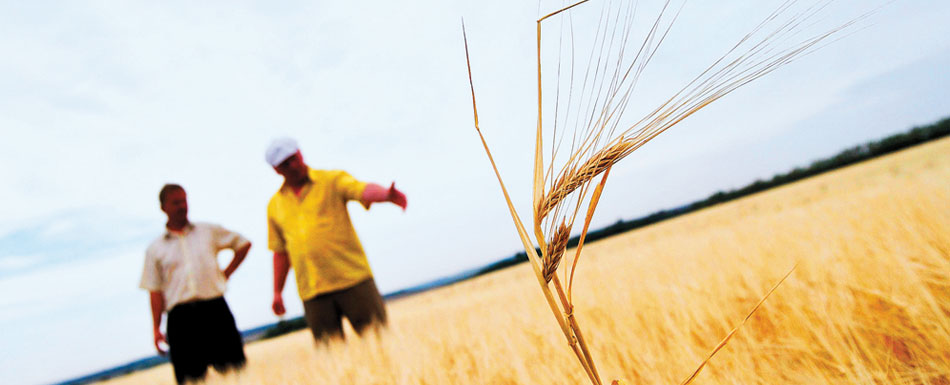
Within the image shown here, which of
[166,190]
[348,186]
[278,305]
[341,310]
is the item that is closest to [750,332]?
[348,186]

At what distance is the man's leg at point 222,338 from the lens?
8.05 feet

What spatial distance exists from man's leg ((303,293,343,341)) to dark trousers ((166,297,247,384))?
55 cm

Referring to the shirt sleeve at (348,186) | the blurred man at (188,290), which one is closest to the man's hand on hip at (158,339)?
the blurred man at (188,290)

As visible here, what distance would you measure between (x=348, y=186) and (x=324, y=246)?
1.04ft

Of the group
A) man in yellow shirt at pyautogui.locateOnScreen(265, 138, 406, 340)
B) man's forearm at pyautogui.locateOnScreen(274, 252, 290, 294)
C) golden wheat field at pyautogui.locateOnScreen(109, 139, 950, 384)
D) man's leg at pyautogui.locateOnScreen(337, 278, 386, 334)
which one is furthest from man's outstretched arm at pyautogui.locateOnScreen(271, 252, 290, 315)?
golden wheat field at pyautogui.locateOnScreen(109, 139, 950, 384)

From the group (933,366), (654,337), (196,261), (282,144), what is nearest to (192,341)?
(196,261)

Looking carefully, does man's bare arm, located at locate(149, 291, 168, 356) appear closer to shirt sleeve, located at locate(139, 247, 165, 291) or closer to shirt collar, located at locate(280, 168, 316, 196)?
shirt sleeve, located at locate(139, 247, 165, 291)

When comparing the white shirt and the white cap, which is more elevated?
the white cap

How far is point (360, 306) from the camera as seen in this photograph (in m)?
2.33

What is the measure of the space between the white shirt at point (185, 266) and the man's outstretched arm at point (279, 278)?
0.87 ft

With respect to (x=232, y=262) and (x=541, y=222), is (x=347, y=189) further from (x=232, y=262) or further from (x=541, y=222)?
(x=541, y=222)

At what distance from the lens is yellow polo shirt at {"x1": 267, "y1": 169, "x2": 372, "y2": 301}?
226cm

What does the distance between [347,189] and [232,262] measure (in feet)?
3.11

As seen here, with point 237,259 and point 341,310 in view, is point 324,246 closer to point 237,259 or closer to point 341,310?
point 341,310
